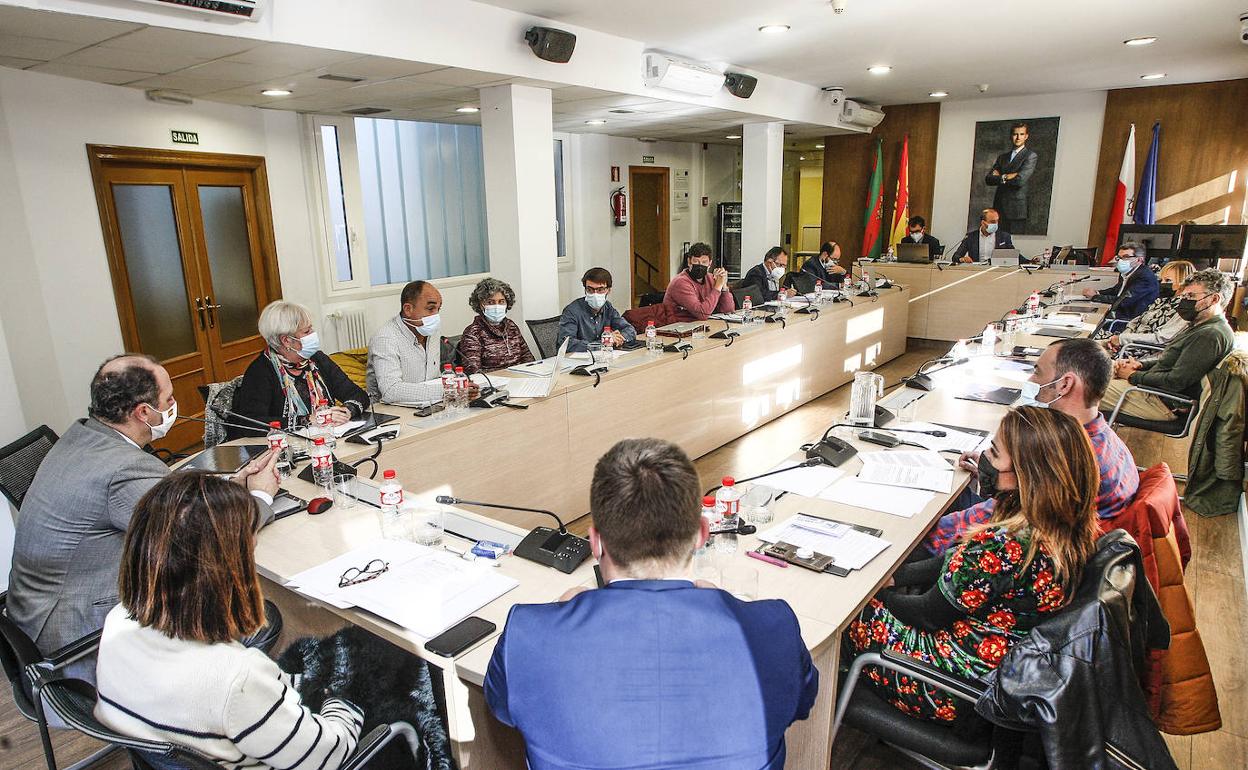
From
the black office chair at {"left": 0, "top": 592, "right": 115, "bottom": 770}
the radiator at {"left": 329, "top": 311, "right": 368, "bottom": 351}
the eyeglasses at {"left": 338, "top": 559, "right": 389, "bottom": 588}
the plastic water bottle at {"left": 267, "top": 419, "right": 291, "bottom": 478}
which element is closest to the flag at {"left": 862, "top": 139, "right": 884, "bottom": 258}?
the radiator at {"left": 329, "top": 311, "right": 368, "bottom": 351}

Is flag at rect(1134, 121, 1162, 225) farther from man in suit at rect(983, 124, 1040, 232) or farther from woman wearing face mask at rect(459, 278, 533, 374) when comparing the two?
woman wearing face mask at rect(459, 278, 533, 374)

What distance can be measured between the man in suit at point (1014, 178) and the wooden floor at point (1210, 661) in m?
4.64

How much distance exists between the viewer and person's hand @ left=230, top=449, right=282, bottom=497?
2127 mm

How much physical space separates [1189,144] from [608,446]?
25.3 feet

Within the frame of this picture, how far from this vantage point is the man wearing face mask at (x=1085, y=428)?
2.08 meters

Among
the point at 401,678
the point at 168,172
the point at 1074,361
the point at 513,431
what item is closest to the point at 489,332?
the point at 513,431

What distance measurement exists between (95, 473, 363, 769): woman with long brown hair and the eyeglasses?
1.36ft

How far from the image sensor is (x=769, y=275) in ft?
22.2

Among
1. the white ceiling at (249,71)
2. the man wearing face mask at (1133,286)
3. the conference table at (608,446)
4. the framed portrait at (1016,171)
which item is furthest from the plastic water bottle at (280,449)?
the framed portrait at (1016,171)

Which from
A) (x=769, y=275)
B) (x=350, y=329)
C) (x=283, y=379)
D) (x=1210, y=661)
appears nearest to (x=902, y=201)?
(x=769, y=275)

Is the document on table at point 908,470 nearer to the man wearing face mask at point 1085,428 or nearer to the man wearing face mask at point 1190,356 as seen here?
the man wearing face mask at point 1085,428

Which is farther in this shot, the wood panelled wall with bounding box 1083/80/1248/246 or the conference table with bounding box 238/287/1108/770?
the wood panelled wall with bounding box 1083/80/1248/246

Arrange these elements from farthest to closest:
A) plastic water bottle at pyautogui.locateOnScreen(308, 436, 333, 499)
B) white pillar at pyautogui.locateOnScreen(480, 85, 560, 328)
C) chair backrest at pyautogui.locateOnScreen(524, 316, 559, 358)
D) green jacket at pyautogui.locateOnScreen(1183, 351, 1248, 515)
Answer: white pillar at pyautogui.locateOnScreen(480, 85, 560, 328) < chair backrest at pyautogui.locateOnScreen(524, 316, 559, 358) < green jacket at pyautogui.locateOnScreen(1183, 351, 1248, 515) < plastic water bottle at pyautogui.locateOnScreen(308, 436, 333, 499)

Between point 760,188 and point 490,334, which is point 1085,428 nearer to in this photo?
point 490,334
